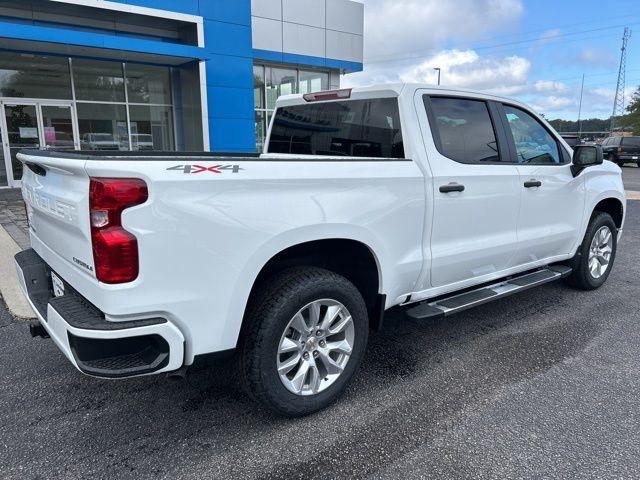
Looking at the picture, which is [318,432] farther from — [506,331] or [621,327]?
[621,327]

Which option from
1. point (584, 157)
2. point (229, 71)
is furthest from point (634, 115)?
point (584, 157)

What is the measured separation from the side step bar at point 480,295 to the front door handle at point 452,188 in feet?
2.71

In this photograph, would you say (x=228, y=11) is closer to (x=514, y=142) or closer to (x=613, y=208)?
(x=613, y=208)

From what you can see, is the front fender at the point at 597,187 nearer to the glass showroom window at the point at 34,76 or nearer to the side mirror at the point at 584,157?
the side mirror at the point at 584,157

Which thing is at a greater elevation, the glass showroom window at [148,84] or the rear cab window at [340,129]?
the glass showroom window at [148,84]

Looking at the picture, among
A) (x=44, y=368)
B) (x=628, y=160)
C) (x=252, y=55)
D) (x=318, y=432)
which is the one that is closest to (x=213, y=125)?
(x=252, y=55)

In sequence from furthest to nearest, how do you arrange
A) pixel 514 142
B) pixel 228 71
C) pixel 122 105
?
pixel 228 71 → pixel 122 105 → pixel 514 142

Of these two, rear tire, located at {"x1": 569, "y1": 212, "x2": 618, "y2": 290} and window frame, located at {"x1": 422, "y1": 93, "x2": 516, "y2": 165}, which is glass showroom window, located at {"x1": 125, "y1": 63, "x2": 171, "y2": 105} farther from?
rear tire, located at {"x1": 569, "y1": 212, "x2": 618, "y2": 290}

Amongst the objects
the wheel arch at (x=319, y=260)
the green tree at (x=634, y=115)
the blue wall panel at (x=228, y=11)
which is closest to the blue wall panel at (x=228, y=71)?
the blue wall panel at (x=228, y=11)

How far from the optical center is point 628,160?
26781 mm

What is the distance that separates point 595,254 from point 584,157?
1.31m

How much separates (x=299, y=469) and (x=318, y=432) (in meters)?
0.33

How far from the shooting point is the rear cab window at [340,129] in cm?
343

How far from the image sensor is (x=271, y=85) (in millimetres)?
17625
